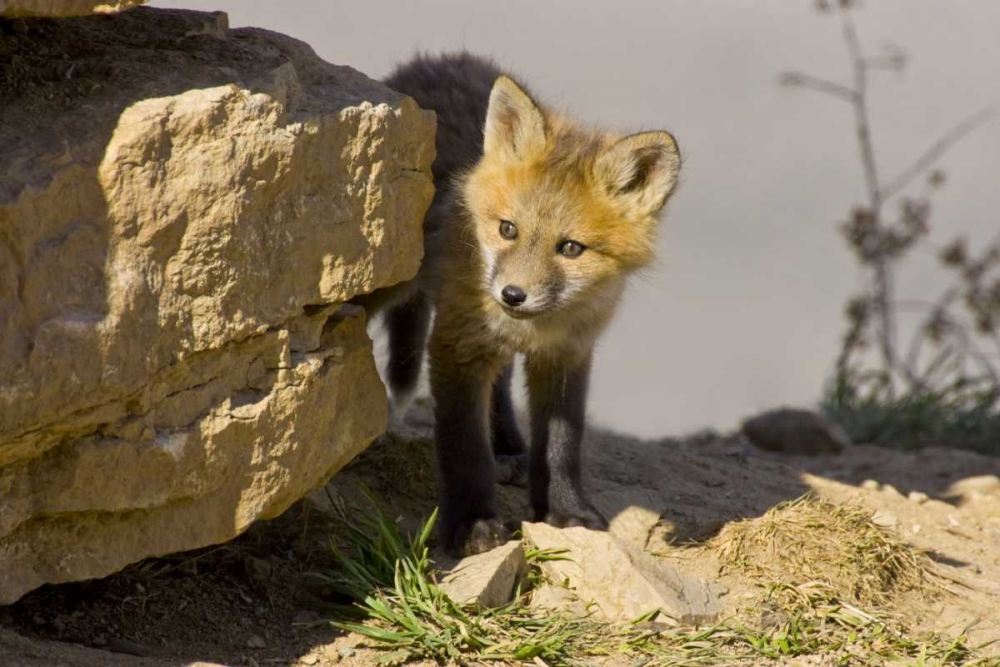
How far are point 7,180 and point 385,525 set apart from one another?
5.17 ft

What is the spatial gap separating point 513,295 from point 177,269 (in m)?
1.25

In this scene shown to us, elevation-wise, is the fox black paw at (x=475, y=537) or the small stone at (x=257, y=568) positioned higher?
the fox black paw at (x=475, y=537)

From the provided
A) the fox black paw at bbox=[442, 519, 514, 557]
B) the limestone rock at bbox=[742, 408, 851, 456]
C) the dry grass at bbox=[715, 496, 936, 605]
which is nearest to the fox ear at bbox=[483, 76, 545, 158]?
the fox black paw at bbox=[442, 519, 514, 557]

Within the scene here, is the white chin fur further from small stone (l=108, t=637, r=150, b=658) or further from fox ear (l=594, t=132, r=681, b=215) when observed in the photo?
small stone (l=108, t=637, r=150, b=658)

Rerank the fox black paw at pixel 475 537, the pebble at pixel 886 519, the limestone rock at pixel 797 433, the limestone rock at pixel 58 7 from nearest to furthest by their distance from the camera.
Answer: the limestone rock at pixel 58 7
the fox black paw at pixel 475 537
the pebble at pixel 886 519
the limestone rock at pixel 797 433

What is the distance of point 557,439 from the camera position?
438cm

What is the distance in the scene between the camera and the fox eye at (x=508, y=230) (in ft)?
13.8

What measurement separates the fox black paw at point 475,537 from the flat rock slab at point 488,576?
0.09 m

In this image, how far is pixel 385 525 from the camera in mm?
3775

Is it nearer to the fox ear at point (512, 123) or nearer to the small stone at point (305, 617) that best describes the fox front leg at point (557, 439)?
the fox ear at point (512, 123)

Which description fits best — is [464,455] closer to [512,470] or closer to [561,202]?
[512,470]

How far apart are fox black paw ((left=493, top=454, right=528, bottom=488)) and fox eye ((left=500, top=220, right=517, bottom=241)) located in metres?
1.06

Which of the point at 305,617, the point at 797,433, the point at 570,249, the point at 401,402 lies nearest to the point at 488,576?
the point at 305,617

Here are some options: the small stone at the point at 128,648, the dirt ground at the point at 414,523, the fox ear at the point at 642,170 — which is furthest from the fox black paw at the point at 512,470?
the small stone at the point at 128,648
